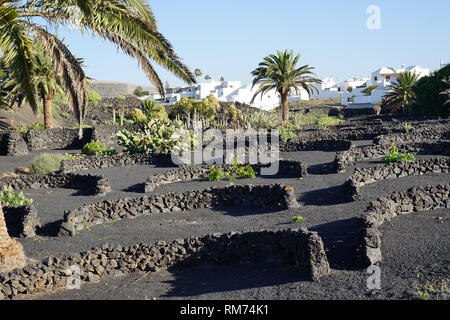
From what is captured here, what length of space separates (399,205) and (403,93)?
3633 centimetres

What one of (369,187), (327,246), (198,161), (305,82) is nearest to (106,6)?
(327,246)

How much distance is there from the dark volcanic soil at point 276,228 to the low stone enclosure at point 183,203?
277 millimetres

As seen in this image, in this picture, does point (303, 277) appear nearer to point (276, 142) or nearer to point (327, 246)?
point (327, 246)

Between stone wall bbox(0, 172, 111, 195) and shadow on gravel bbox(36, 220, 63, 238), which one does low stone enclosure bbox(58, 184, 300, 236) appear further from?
stone wall bbox(0, 172, 111, 195)

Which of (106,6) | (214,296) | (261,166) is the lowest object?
(214,296)

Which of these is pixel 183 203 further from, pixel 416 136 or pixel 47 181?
pixel 416 136

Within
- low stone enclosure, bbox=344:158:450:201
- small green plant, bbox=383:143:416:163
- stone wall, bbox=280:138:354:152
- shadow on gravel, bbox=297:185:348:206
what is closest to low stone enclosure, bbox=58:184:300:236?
shadow on gravel, bbox=297:185:348:206

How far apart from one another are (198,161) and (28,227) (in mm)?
9484

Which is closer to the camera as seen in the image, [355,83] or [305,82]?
[305,82]

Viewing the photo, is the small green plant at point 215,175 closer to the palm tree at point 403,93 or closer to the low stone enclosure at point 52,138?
the low stone enclosure at point 52,138

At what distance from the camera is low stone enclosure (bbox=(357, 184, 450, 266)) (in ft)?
25.2

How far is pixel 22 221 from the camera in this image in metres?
10.7

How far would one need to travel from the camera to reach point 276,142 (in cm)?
2306

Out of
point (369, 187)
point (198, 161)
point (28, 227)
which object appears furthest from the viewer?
point (198, 161)
